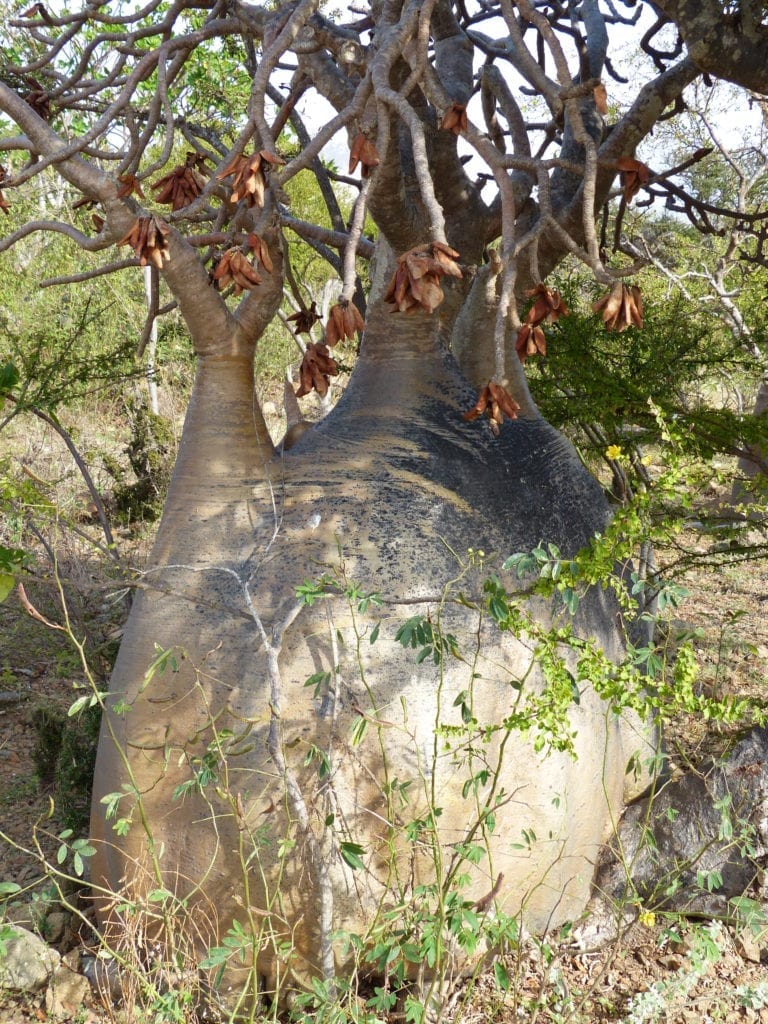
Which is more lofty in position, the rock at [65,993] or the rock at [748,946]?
the rock at [748,946]

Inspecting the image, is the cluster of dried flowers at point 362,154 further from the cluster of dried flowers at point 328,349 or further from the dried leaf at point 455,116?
the cluster of dried flowers at point 328,349

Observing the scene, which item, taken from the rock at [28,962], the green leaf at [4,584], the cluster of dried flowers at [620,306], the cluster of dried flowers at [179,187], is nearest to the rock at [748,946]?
the cluster of dried flowers at [620,306]

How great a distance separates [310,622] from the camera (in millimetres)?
1962

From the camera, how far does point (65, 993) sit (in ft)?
6.86

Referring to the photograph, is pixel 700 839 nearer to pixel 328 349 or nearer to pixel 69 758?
pixel 328 349

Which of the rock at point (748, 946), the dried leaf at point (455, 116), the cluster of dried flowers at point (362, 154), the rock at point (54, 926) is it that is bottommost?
the rock at point (54, 926)

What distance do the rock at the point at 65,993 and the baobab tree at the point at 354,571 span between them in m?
0.19

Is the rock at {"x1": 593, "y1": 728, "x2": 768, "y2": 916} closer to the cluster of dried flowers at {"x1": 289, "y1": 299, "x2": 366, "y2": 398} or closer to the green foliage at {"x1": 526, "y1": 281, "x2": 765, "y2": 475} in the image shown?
the green foliage at {"x1": 526, "y1": 281, "x2": 765, "y2": 475}

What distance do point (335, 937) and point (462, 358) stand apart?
154 cm

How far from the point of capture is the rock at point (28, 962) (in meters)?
2.05

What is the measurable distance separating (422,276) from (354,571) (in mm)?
778

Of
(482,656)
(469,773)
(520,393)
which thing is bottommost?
(469,773)

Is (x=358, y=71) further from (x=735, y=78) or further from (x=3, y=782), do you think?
(x=3, y=782)

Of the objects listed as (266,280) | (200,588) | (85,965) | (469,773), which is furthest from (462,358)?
(85,965)
